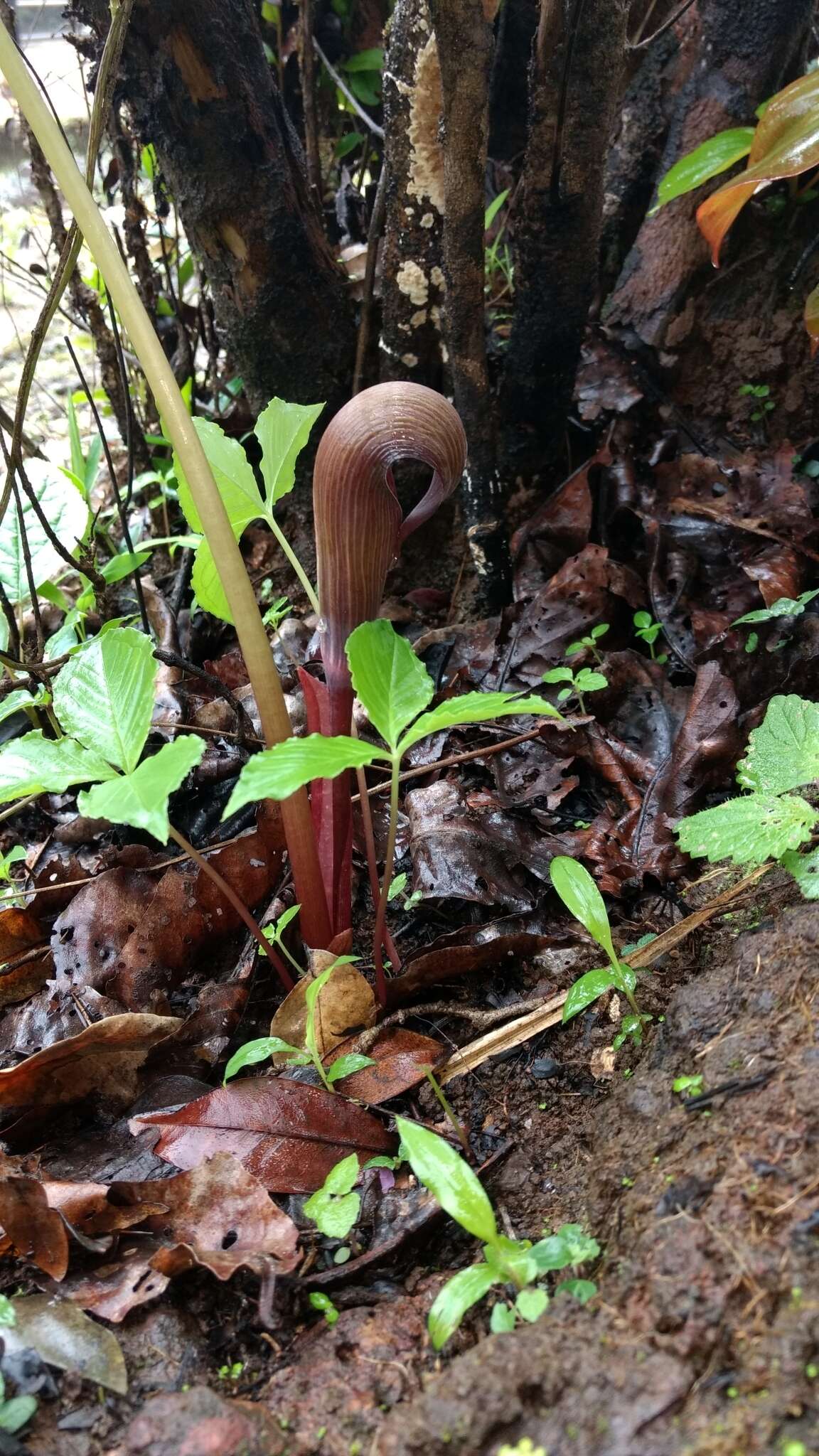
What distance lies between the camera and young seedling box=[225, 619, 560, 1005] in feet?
2.82

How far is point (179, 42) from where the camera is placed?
176 cm

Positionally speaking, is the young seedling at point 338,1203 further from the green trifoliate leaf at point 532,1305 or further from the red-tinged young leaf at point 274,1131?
A: the green trifoliate leaf at point 532,1305

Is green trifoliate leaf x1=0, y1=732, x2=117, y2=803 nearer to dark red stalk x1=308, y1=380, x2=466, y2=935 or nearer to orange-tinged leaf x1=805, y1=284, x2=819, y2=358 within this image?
dark red stalk x1=308, y1=380, x2=466, y2=935

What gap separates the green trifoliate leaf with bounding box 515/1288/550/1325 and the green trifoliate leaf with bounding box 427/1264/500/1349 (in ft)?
0.09

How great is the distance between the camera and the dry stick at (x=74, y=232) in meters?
1.31

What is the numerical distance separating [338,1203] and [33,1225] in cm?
33

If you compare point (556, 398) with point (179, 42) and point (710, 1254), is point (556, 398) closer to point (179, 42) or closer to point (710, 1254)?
point (179, 42)

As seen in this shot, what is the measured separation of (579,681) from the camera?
68.7 inches

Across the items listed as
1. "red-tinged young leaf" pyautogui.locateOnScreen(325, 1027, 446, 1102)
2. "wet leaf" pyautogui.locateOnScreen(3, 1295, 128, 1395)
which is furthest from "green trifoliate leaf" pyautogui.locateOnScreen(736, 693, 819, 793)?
"wet leaf" pyautogui.locateOnScreen(3, 1295, 128, 1395)

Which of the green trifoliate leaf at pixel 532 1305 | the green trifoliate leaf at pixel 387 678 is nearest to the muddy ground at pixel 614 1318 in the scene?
the green trifoliate leaf at pixel 532 1305

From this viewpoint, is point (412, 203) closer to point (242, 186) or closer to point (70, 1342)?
point (242, 186)

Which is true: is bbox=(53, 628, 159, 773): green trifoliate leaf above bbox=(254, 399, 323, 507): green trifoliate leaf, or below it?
below

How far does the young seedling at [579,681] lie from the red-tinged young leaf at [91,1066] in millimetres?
946

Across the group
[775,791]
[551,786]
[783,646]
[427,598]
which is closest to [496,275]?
[427,598]
